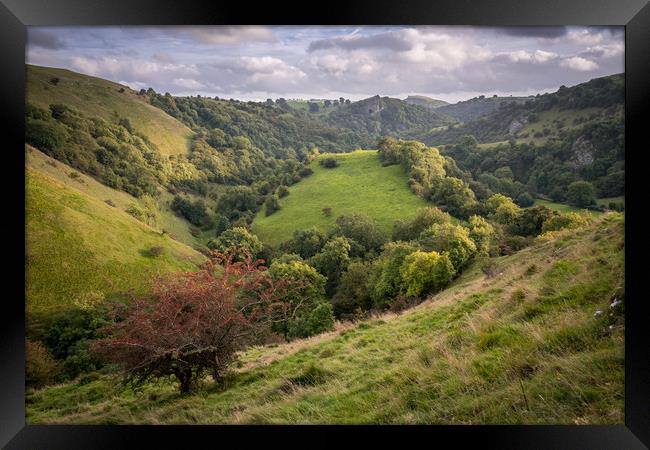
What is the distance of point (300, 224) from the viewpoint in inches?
1017

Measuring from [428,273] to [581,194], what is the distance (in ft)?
17.4

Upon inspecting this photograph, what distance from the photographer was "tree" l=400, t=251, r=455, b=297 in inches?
531

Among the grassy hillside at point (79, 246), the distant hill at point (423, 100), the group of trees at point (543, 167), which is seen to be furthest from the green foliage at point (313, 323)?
the group of trees at point (543, 167)

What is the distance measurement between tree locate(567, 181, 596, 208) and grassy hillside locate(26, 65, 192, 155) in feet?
44.1

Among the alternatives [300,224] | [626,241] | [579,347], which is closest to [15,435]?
[579,347]

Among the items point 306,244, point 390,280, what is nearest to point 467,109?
point 390,280

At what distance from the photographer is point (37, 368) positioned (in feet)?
19.3

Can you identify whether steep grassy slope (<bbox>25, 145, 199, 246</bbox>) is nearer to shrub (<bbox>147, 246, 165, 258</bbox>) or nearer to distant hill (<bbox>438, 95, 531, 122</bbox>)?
shrub (<bbox>147, 246, 165, 258</bbox>)

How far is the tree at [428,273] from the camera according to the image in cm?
1350

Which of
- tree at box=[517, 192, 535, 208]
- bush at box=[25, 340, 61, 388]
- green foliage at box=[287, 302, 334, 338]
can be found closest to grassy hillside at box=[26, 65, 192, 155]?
bush at box=[25, 340, 61, 388]

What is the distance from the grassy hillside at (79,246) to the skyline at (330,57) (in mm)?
2608

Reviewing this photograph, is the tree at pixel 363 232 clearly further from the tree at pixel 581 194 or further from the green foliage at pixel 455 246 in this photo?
the tree at pixel 581 194

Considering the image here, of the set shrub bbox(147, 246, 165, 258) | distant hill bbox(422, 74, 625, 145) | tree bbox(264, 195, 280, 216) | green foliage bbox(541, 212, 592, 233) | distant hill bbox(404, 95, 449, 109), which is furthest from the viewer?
tree bbox(264, 195, 280, 216)

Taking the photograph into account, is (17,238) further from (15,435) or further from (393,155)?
(393,155)
